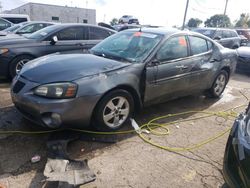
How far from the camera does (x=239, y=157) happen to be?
213 cm

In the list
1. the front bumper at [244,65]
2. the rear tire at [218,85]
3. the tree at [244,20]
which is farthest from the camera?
the tree at [244,20]

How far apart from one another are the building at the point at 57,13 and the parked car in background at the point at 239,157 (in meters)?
42.3

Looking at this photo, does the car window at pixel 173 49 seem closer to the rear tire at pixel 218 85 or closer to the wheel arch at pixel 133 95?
the wheel arch at pixel 133 95

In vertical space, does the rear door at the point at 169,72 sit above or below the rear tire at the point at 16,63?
above

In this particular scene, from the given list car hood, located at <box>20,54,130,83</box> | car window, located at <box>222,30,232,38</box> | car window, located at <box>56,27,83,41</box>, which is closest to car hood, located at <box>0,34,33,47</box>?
car window, located at <box>56,27,83,41</box>

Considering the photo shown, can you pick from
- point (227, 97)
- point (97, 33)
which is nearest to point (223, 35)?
point (227, 97)

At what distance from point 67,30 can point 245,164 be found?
5993mm

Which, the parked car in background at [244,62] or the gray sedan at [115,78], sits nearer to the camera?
the gray sedan at [115,78]

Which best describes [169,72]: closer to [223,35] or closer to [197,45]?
[197,45]

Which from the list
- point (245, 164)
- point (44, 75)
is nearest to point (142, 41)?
point (44, 75)

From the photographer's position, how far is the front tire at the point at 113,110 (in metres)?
3.66

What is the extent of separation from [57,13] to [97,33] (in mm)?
37741

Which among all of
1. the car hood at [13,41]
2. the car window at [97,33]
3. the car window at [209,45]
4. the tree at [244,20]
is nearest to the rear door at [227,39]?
the car window at [97,33]

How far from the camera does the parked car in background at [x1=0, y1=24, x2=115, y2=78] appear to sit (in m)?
6.16
